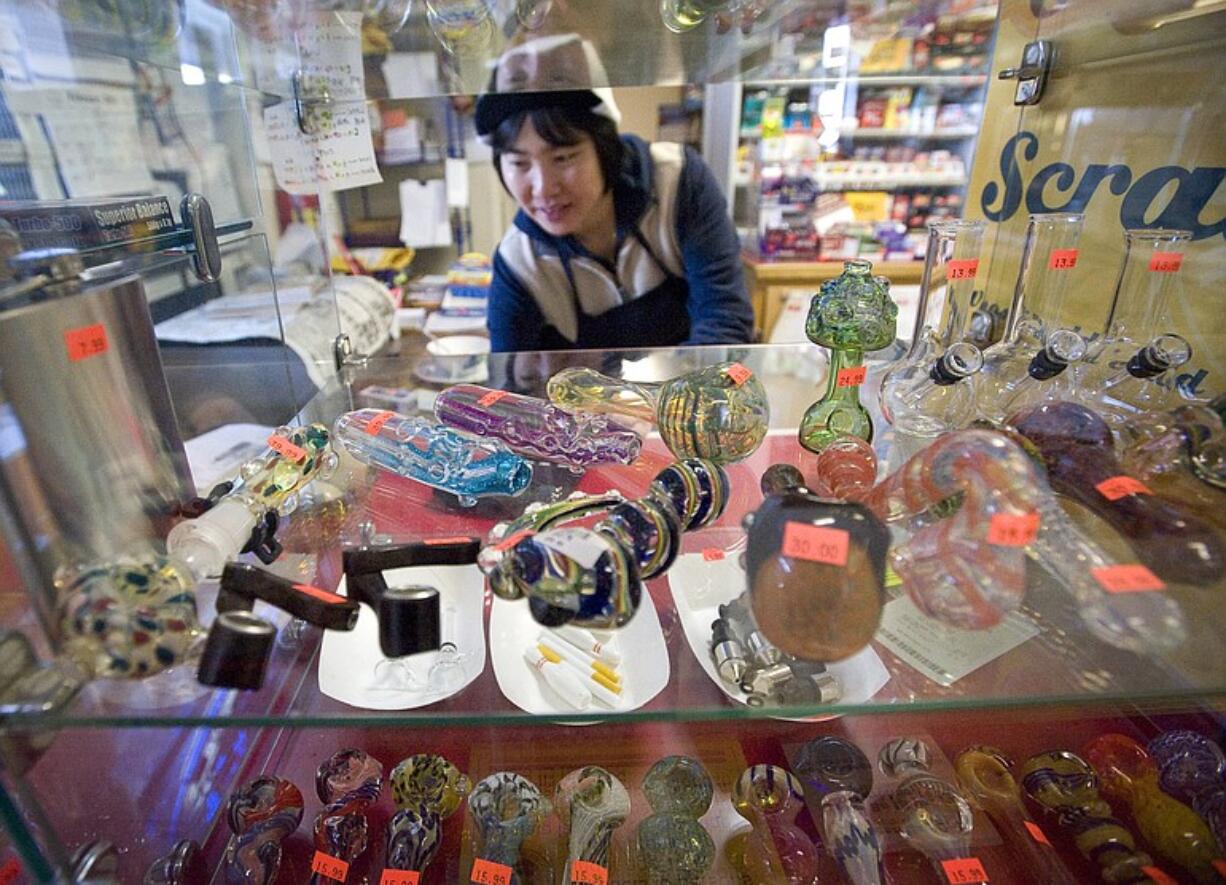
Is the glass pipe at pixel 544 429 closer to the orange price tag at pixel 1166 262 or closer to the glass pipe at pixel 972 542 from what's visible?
the glass pipe at pixel 972 542

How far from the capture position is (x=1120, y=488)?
1.98 feet

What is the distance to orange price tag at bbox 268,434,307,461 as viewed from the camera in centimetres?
73

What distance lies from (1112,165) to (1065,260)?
12 cm

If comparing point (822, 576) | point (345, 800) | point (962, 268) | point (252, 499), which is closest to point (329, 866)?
point (345, 800)

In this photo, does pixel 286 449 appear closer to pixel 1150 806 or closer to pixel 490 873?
pixel 490 873

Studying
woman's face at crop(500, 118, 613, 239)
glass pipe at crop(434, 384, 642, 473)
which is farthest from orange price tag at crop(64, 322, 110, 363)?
woman's face at crop(500, 118, 613, 239)

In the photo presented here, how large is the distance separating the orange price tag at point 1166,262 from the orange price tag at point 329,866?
1019 mm

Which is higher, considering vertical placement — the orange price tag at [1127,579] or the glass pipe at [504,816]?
the orange price tag at [1127,579]

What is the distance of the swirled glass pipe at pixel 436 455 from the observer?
0.80 m

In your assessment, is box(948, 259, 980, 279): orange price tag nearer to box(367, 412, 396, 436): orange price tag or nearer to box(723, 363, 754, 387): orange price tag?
box(723, 363, 754, 387): orange price tag

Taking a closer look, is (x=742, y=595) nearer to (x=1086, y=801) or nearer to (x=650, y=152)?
(x=1086, y=801)

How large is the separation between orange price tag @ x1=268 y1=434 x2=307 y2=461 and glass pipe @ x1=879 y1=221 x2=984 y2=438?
2.21 ft

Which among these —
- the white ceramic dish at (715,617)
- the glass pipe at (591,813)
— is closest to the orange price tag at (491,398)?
the white ceramic dish at (715,617)

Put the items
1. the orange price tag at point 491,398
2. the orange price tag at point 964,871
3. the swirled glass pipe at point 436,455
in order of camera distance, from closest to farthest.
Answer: the orange price tag at point 964,871, the swirled glass pipe at point 436,455, the orange price tag at point 491,398
